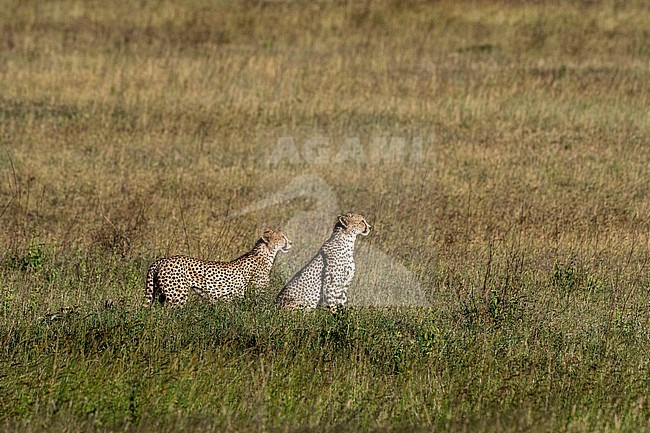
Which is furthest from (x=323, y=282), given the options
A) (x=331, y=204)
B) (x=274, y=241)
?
(x=331, y=204)

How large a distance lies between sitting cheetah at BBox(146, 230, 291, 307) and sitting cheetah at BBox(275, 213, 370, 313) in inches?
12.9

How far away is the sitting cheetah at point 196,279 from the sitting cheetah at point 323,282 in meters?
0.33

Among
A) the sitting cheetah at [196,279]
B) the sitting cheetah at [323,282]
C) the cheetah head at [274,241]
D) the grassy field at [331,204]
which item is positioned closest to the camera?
the grassy field at [331,204]

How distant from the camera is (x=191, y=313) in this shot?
841 cm

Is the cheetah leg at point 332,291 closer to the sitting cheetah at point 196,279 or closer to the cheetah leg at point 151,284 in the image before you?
the sitting cheetah at point 196,279

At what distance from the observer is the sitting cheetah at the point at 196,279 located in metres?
8.95

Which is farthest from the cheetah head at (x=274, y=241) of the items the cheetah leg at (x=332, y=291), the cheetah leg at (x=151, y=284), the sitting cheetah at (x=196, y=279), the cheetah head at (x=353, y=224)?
the cheetah leg at (x=151, y=284)

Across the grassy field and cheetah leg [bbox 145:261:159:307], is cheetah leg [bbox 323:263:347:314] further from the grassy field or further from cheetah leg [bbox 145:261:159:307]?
cheetah leg [bbox 145:261:159:307]

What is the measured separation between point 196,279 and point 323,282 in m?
1.00

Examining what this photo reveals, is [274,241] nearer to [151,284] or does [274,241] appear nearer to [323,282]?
[323,282]

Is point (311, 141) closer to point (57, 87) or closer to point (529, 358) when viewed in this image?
point (57, 87)

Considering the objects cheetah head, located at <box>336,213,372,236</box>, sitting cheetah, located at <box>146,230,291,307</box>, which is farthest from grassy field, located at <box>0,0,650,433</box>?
cheetah head, located at <box>336,213,372,236</box>

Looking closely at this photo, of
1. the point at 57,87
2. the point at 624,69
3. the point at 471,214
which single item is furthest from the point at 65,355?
the point at 624,69

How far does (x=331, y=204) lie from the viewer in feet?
46.2
